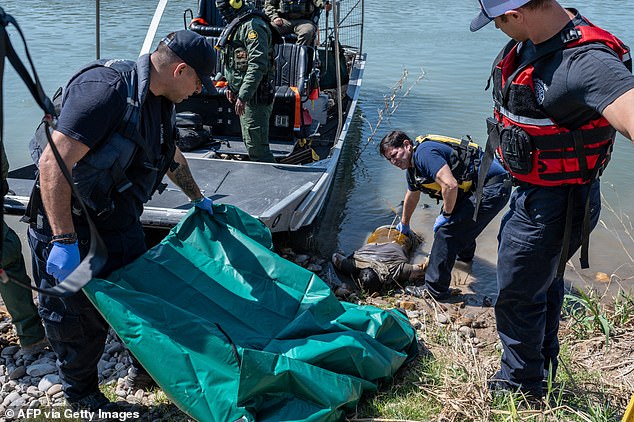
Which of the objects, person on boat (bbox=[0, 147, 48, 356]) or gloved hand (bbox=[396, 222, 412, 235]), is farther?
gloved hand (bbox=[396, 222, 412, 235])

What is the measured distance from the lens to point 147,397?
3561mm

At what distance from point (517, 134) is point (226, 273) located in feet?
5.42

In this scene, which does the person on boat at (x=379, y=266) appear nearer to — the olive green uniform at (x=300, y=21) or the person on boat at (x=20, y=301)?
the person on boat at (x=20, y=301)

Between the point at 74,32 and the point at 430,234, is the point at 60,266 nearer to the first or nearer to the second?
the point at 430,234

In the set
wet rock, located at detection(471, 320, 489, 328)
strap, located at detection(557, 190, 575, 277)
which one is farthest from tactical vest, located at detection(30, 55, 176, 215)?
wet rock, located at detection(471, 320, 489, 328)

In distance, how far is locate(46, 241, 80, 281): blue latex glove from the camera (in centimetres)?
276

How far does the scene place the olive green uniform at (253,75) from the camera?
5863 mm

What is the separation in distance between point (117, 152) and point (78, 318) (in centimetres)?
85

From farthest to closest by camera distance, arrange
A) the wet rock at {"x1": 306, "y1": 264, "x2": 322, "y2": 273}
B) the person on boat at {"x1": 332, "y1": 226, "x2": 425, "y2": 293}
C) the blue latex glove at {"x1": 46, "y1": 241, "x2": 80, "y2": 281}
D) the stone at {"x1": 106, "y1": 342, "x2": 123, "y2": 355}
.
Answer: the wet rock at {"x1": 306, "y1": 264, "x2": 322, "y2": 273} < the person on boat at {"x1": 332, "y1": 226, "x2": 425, "y2": 293} < the stone at {"x1": 106, "y1": 342, "x2": 123, "y2": 355} < the blue latex glove at {"x1": 46, "y1": 241, "x2": 80, "y2": 281}

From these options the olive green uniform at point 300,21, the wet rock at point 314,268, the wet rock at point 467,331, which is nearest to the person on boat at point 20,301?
the wet rock at point 314,268

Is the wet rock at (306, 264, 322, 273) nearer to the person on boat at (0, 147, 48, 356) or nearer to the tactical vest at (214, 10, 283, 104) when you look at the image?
the tactical vest at (214, 10, 283, 104)

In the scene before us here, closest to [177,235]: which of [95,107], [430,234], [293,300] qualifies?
[293,300]

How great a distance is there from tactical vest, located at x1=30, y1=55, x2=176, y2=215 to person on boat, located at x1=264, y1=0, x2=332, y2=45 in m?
5.76

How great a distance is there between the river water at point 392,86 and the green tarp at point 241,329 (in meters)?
2.60
